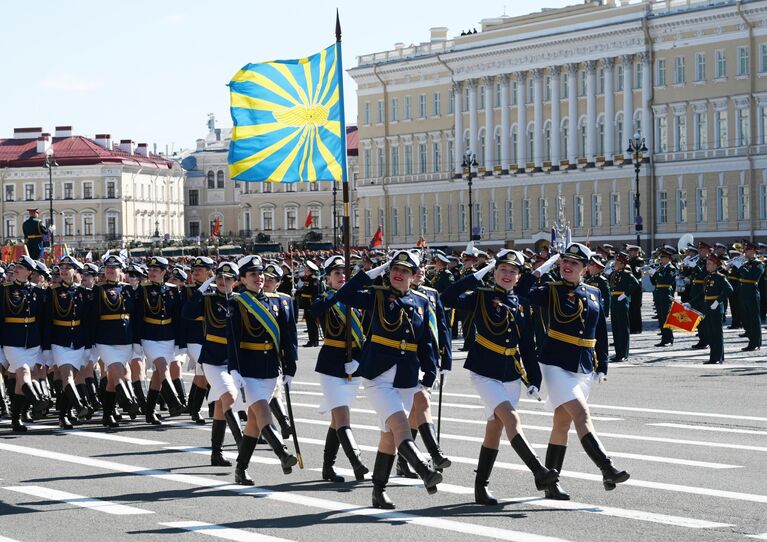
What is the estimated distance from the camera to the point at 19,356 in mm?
18781

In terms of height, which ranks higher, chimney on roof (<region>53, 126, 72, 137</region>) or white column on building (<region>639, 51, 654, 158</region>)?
chimney on roof (<region>53, 126, 72, 137</region>)

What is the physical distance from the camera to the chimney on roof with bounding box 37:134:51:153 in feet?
490

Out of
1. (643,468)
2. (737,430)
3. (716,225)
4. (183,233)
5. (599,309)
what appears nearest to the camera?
Result: (599,309)

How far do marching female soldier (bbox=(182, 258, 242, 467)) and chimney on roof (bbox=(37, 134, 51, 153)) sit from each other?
136m

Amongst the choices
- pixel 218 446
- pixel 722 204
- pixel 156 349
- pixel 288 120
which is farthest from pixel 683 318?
pixel 722 204

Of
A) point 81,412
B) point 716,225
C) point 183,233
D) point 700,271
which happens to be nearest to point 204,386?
point 81,412

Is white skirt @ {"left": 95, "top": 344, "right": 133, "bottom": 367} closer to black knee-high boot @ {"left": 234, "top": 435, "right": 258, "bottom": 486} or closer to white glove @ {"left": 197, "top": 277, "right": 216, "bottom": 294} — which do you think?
white glove @ {"left": 197, "top": 277, "right": 216, "bottom": 294}

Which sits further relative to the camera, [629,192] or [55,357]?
[629,192]

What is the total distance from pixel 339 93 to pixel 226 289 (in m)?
2.24

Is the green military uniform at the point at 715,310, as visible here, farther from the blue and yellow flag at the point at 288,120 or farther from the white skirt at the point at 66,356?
the white skirt at the point at 66,356

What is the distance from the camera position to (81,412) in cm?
1906

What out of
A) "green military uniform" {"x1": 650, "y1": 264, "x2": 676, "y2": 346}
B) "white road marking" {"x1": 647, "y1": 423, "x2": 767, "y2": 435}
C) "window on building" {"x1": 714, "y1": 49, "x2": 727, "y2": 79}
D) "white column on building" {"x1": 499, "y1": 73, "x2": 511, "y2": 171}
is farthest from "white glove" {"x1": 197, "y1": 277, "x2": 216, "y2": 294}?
"white column on building" {"x1": 499, "y1": 73, "x2": 511, "y2": 171}

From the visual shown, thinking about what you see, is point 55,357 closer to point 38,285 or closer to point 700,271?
point 38,285

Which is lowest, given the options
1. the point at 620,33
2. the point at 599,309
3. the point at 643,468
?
the point at 643,468
